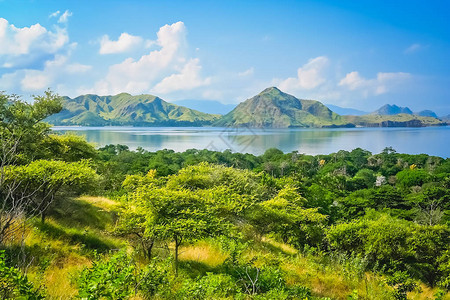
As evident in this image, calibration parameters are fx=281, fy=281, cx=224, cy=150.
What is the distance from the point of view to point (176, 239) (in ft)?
23.6

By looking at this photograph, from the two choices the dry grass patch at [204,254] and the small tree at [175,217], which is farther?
the dry grass patch at [204,254]

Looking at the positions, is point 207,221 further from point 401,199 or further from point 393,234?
point 401,199

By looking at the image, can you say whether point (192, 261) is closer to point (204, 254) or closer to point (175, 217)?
point (204, 254)

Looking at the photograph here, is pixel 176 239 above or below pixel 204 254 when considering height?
above

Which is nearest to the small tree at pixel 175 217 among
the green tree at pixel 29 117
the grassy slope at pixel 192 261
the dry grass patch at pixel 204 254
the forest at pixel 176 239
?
the forest at pixel 176 239

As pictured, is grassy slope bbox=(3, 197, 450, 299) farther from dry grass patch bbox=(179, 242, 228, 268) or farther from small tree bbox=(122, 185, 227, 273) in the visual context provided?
small tree bbox=(122, 185, 227, 273)

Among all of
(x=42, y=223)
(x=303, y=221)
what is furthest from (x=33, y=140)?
(x=303, y=221)

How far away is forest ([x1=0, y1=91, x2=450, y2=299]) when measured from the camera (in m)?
4.96

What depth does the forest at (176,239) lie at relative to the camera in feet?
16.3

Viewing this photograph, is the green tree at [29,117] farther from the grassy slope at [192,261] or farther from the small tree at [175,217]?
the small tree at [175,217]

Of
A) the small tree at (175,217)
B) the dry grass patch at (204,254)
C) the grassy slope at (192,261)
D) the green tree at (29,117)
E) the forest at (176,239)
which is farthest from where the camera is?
the green tree at (29,117)

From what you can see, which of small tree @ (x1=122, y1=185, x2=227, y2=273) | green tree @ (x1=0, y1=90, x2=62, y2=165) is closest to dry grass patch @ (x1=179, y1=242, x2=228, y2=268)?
small tree @ (x1=122, y1=185, x2=227, y2=273)

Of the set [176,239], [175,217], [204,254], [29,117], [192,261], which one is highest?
[29,117]

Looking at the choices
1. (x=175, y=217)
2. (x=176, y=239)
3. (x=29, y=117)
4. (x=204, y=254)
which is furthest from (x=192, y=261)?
(x=29, y=117)
